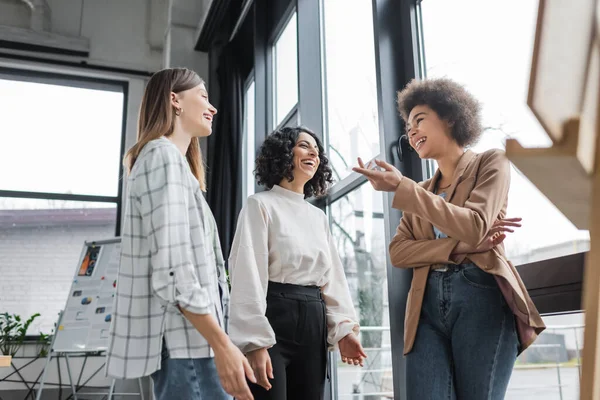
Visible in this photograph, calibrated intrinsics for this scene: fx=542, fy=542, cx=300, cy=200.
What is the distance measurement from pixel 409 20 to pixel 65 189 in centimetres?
409

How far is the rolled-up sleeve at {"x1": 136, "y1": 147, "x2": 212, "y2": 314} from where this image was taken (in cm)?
98

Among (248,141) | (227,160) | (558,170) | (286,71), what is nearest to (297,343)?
(558,170)

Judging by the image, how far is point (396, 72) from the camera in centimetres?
217

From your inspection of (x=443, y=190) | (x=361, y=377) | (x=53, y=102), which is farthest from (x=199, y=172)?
(x=53, y=102)

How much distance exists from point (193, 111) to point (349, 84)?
1.58 meters

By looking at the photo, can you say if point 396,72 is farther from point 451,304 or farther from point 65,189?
point 65,189

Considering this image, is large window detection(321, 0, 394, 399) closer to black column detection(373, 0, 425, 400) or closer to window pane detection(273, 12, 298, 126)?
black column detection(373, 0, 425, 400)

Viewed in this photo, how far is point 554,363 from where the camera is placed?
1.49m

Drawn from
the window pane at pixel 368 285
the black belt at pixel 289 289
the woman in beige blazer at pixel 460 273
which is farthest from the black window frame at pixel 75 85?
the woman in beige blazer at pixel 460 273

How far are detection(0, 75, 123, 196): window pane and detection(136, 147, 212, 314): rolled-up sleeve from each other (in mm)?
4508

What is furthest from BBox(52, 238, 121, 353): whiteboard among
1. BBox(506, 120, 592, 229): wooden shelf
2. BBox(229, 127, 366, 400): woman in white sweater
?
BBox(506, 120, 592, 229): wooden shelf

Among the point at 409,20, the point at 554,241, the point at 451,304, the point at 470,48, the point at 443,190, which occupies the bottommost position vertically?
the point at 451,304

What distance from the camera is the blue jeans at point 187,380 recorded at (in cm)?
99

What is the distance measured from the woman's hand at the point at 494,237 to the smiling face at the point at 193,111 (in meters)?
0.70
